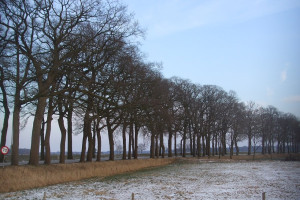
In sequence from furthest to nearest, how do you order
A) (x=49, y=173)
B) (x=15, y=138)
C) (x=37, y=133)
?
(x=37, y=133) < (x=15, y=138) < (x=49, y=173)

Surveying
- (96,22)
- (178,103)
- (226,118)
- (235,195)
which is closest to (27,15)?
(96,22)

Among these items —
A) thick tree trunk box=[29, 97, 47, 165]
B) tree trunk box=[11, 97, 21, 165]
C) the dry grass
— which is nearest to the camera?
the dry grass

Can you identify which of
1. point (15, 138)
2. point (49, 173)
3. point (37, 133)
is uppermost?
point (37, 133)

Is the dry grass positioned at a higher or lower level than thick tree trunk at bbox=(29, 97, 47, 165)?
lower

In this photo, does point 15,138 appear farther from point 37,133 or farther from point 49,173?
point 49,173

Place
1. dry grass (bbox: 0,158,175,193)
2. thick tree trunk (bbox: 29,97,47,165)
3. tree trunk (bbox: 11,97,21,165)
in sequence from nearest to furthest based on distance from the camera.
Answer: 1. dry grass (bbox: 0,158,175,193)
2. tree trunk (bbox: 11,97,21,165)
3. thick tree trunk (bbox: 29,97,47,165)

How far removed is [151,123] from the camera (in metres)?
37.5

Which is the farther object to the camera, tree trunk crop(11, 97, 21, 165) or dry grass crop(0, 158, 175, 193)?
tree trunk crop(11, 97, 21, 165)

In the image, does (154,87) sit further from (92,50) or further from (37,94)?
(37,94)

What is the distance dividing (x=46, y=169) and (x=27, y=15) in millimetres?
12581

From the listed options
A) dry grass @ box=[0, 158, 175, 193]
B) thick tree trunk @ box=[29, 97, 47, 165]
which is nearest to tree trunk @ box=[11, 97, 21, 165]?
thick tree trunk @ box=[29, 97, 47, 165]

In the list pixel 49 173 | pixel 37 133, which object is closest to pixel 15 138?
pixel 37 133

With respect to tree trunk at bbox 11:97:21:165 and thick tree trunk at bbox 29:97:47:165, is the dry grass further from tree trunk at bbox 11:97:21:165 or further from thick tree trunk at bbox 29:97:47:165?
tree trunk at bbox 11:97:21:165

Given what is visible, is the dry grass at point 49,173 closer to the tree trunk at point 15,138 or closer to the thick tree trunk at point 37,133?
the thick tree trunk at point 37,133
